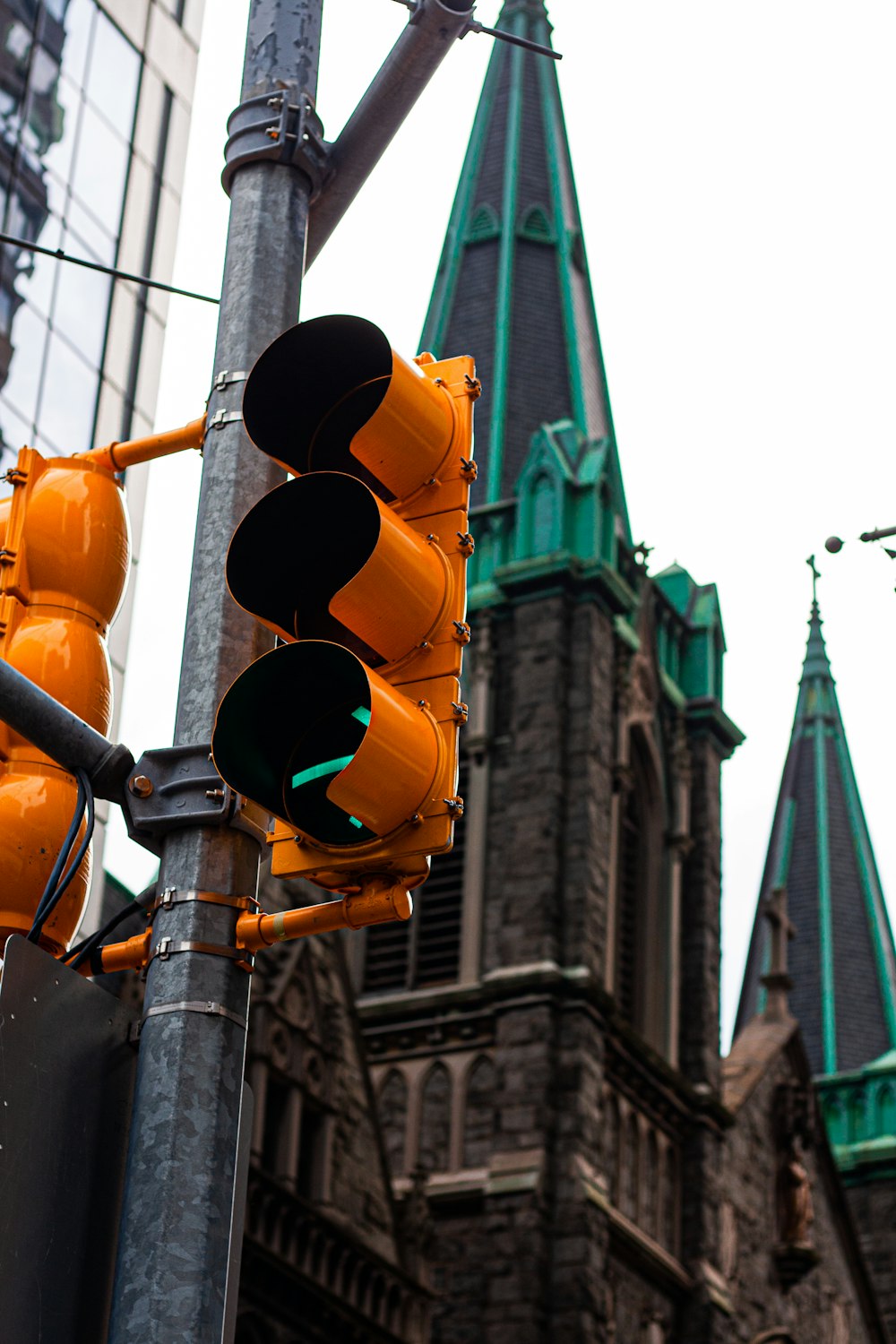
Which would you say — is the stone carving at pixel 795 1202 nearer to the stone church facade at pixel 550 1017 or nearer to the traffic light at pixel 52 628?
the stone church facade at pixel 550 1017

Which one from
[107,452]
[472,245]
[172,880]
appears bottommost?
[172,880]

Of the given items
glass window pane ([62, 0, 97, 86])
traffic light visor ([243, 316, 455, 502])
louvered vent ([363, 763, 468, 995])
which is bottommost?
traffic light visor ([243, 316, 455, 502])

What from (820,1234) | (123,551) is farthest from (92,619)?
(820,1234)

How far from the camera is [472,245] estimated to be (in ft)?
143

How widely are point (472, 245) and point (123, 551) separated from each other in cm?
3925

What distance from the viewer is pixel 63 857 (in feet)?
14.6

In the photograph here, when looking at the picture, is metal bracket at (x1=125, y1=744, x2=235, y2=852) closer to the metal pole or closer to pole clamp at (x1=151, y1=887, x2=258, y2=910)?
the metal pole

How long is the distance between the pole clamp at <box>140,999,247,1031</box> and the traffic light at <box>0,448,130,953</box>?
2.00 feet

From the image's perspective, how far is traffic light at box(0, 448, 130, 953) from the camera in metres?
4.65

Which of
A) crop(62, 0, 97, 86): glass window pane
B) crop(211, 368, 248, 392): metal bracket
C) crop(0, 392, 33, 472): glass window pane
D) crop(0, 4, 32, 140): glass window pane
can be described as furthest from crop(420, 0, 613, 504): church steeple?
crop(211, 368, 248, 392): metal bracket

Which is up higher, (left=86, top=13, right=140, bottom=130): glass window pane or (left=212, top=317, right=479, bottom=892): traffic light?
(left=86, top=13, right=140, bottom=130): glass window pane

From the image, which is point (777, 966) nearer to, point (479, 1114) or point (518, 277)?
point (479, 1114)

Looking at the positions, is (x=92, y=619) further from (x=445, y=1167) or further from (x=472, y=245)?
(x=472, y=245)

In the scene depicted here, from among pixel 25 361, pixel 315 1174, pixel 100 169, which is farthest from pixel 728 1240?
pixel 100 169
